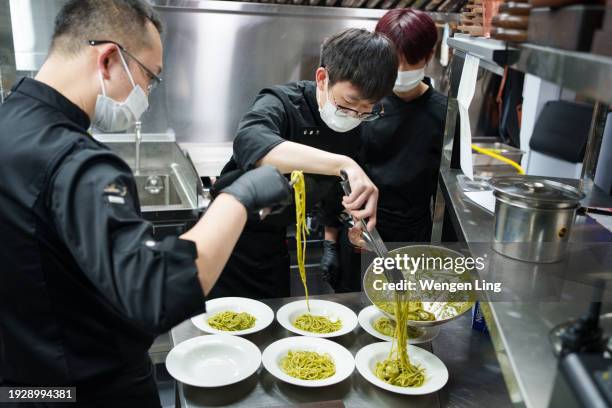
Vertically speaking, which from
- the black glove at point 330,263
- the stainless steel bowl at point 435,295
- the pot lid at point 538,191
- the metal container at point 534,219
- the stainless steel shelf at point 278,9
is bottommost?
the black glove at point 330,263

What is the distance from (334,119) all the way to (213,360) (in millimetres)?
1047

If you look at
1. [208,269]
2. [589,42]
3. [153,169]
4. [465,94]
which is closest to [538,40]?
[589,42]

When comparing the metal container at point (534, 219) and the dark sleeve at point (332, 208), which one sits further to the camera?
the dark sleeve at point (332, 208)

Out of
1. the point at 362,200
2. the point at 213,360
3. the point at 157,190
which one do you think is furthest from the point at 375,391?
the point at 157,190

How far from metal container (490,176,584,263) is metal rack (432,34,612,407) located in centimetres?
5

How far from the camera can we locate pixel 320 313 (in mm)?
1983

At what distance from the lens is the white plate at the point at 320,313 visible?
1862mm

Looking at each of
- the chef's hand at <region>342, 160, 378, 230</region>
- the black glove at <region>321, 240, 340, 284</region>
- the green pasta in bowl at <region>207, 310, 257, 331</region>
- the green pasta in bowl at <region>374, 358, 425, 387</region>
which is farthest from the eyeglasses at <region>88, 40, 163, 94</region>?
the black glove at <region>321, 240, 340, 284</region>

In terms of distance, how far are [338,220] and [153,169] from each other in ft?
5.21

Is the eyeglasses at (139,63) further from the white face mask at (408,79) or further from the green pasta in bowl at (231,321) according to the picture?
the white face mask at (408,79)

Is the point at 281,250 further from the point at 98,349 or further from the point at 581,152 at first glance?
the point at 581,152

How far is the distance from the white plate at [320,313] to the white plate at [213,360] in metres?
0.21

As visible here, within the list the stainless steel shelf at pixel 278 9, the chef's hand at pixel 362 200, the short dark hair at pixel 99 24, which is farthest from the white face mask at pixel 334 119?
the stainless steel shelf at pixel 278 9

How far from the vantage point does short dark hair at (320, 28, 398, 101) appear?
1.95 m
